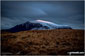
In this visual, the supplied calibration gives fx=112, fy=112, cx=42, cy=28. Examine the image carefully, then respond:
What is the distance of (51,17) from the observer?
2521 millimetres

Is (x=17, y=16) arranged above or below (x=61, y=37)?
above

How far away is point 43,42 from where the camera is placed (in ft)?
8.16

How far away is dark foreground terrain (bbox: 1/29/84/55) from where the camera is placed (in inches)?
96.0

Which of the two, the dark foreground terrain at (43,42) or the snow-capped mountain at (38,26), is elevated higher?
the snow-capped mountain at (38,26)

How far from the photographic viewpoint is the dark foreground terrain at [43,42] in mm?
2439

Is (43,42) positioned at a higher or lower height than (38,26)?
lower

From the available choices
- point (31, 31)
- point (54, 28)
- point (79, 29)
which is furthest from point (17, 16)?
point (79, 29)

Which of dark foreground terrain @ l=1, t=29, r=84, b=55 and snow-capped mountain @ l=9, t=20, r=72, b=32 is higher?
snow-capped mountain @ l=9, t=20, r=72, b=32

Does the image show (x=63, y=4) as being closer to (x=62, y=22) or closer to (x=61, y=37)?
(x=62, y=22)

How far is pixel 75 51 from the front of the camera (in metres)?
2.47

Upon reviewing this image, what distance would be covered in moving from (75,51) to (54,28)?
68 cm

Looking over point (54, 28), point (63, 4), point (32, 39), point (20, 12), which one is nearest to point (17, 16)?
point (20, 12)

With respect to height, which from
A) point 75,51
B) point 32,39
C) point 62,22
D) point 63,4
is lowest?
point 75,51

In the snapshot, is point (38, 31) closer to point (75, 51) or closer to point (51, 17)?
point (51, 17)
